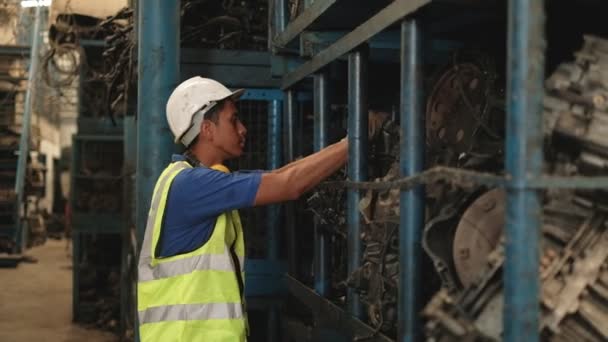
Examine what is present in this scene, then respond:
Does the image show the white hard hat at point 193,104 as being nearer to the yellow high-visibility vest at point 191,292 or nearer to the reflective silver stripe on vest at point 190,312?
the yellow high-visibility vest at point 191,292

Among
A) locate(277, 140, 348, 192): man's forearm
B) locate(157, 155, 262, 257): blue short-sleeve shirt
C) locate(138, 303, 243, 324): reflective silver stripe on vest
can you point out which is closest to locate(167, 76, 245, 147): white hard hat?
locate(157, 155, 262, 257): blue short-sleeve shirt

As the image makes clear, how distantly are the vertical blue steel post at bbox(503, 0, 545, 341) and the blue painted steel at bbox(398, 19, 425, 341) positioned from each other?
1.86 ft

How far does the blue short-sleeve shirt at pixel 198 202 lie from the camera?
2.33 meters

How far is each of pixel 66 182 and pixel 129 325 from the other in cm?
1746

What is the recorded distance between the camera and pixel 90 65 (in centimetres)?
821

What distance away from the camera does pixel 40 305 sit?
832 cm

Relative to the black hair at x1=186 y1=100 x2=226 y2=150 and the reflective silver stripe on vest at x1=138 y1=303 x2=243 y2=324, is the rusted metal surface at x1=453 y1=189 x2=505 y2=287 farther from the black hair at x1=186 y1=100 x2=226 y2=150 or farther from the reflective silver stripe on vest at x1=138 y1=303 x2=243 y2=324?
the black hair at x1=186 y1=100 x2=226 y2=150

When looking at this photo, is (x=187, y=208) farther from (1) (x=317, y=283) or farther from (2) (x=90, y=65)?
(2) (x=90, y=65)

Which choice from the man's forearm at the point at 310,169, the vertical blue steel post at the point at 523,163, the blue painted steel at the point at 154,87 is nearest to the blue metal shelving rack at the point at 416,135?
the vertical blue steel post at the point at 523,163

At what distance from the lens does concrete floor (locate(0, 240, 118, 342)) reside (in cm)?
689

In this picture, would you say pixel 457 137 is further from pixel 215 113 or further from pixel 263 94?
pixel 263 94

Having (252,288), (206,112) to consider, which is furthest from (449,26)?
(252,288)

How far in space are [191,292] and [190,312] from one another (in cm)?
7

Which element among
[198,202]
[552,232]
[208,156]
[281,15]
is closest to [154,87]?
[281,15]
